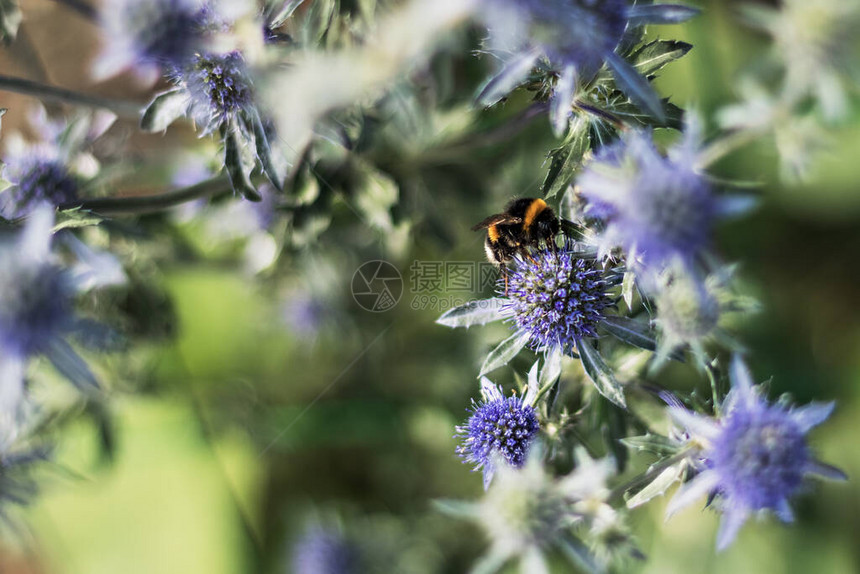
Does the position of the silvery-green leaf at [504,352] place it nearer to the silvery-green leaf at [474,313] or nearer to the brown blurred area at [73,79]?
the silvery-green leaf at [474,313]

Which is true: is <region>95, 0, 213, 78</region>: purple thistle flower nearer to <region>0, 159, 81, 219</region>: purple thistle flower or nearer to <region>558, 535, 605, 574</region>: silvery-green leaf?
<region>0, 159, 81, 219</region>: purple thistle flower

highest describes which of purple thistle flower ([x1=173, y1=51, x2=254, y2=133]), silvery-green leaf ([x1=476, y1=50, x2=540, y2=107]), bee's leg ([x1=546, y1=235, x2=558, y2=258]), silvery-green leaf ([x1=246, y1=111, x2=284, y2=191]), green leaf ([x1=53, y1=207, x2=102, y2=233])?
silvery-green leaf ([x1=476, y1=50, x2=540, y2=107])

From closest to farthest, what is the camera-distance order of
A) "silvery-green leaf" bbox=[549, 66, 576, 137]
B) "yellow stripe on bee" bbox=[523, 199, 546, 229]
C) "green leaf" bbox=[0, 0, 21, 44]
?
"silvery-green leaf" bbox=[549, 66, 576, 137] → "yellow stripe on bee" bbox=[523, 199, 546, 229] → "green leaf" bbox=[0, 0, 21, 44]

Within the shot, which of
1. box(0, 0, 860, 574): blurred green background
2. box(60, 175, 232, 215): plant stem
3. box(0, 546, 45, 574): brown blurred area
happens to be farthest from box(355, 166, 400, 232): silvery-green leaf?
box(0, 546, 45, 574): brown blurred area

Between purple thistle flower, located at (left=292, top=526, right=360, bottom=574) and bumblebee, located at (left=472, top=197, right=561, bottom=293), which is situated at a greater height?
bumblebee, located at (left=472, top=197, right=561, bottom=293)

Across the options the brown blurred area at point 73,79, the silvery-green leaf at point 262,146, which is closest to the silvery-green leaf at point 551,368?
the silvery-green leaf at point 262,146

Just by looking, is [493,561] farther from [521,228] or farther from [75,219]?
[75,219]

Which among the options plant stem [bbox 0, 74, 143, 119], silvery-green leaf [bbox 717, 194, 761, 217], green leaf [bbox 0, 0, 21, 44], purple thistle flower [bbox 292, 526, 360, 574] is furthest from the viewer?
purple thistle flower [bbox 292, 526, 360, 574]

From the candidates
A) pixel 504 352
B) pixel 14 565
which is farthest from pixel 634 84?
pixel 14 565
